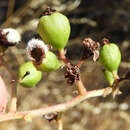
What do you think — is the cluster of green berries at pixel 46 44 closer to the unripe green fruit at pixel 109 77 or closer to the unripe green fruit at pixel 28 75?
the unripe green fruit at pixel 28 75

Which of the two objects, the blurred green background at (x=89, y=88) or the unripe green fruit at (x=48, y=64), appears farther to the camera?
the blurred green background at (x=89, y=88)

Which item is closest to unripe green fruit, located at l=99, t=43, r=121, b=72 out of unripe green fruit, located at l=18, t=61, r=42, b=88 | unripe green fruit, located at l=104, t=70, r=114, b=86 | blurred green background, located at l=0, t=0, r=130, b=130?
unripe green fruit, located at l=104, t=70, r=114, b=86

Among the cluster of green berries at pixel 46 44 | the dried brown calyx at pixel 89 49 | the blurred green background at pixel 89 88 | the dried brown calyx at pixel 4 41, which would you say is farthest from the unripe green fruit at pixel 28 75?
the blurred green background at pixel 89 88

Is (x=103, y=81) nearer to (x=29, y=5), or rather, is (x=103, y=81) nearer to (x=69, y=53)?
(x=69, y=53)

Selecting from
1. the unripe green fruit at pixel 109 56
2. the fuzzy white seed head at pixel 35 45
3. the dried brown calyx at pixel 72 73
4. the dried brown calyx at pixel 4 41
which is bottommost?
the dried brown calyx at pixel 72 73

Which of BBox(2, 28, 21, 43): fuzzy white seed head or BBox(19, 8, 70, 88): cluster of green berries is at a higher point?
BBox(2, 28, 21, 43): fuzzy white seed head

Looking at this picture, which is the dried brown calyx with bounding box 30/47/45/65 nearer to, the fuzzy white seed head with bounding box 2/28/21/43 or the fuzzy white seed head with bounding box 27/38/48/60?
the fuzzy white seed head with bounding box 27/38/48/60

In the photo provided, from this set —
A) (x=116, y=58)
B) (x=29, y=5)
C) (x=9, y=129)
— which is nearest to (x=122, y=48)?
(x=29, y=5)

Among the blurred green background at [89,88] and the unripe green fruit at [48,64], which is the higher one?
the blurred green background at [89,88]
